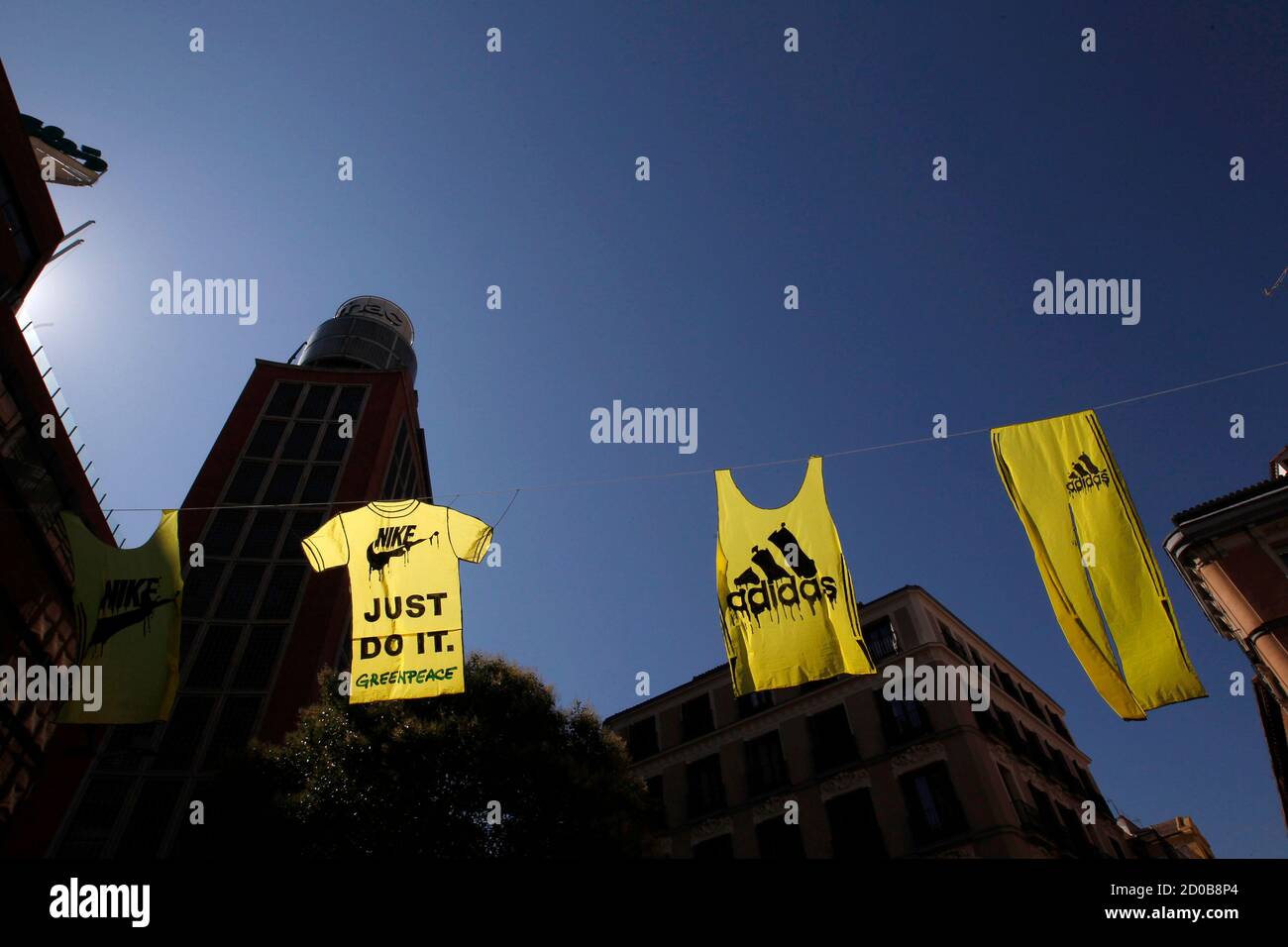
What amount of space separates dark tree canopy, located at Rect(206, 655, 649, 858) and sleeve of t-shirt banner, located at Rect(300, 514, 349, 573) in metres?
5.70

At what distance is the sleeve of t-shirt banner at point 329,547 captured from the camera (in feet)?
41.3

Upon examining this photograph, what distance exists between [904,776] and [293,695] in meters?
21.4

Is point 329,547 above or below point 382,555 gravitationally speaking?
above

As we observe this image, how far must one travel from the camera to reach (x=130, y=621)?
1135cm

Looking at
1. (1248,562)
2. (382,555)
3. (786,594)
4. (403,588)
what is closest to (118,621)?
(382,555)

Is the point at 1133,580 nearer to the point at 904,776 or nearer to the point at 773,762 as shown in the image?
the point at 904,776

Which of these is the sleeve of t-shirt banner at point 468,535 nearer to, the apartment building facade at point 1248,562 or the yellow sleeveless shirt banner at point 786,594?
the yellow sleeveless shirt banner at point 786,594

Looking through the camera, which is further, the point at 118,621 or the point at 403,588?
the point at 403,588

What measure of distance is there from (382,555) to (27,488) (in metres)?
10.2

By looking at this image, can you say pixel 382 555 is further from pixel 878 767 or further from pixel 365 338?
pixel 365 338

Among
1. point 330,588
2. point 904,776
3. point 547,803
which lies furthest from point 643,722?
point 547,803

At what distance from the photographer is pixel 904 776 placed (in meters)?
24.5

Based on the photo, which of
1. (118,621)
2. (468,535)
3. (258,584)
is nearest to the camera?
(118,621)

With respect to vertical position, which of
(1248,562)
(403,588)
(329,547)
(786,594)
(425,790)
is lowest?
(425,790)
